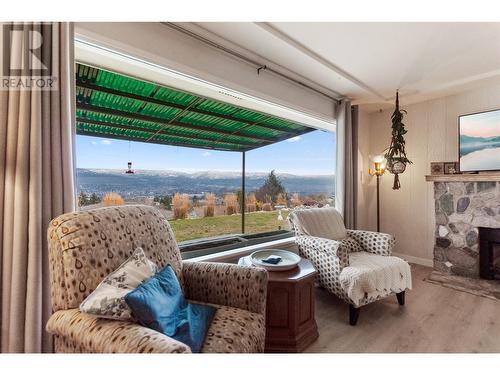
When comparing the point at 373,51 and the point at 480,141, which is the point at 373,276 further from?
the point at 480,141

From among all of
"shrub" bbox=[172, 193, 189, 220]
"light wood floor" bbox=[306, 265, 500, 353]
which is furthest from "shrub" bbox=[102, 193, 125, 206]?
"light wood floor" bbox=[306, 265, 500, 353]

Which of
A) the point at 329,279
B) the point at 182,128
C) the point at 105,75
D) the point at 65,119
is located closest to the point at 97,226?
the point at 65,119

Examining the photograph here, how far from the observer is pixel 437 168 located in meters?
3.22

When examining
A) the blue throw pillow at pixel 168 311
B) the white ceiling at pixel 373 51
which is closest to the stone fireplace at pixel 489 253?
the white ceiling at pixel 373 51

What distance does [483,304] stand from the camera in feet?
7.47

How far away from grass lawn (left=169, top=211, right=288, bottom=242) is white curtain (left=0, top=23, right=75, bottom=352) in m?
1.05

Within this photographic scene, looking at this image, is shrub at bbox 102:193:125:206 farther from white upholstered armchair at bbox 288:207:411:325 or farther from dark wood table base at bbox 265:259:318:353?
white upholstered armchair at bbox 288:207:411:325

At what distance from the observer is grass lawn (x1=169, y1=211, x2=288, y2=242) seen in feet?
7.58

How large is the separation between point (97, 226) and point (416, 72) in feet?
10.3

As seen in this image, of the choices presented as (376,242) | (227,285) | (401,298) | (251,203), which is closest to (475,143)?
(376,242)

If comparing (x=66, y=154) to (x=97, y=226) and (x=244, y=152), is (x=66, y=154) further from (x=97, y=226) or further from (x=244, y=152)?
(x=244, y=152)

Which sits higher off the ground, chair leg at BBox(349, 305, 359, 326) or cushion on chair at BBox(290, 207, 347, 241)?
cushion on chair at BBox(290, 207, 347, 241)

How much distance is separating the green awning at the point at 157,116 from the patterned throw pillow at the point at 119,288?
3.90 feet

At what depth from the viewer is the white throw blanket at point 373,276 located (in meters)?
1.88
